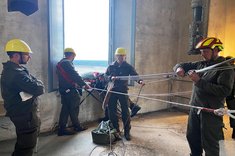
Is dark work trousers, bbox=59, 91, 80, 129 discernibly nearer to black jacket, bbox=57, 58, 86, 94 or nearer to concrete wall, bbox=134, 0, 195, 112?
black jacket, bbox=57, 58, 86, 94

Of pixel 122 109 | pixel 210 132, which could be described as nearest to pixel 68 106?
pixel 122 109

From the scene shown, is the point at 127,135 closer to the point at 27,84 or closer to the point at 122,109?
the point at 122,109

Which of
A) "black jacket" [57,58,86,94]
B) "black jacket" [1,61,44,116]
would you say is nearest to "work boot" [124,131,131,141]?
"black jacket" [57,58,86,94]

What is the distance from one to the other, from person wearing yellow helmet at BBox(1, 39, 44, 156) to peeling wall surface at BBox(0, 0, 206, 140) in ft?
3.84

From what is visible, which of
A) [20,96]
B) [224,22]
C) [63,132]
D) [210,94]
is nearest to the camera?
[210,94]

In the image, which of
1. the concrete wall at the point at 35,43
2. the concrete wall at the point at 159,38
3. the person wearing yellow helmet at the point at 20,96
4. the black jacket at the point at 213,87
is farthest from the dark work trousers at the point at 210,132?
the concrete wall at the point at 159,38

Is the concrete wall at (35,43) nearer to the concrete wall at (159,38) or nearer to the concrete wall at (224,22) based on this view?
the concrete wall at (159,38)

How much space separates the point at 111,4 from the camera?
512cm

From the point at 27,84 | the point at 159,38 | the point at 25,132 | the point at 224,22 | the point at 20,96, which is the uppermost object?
the point at 224,22

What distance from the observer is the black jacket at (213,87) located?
210cm

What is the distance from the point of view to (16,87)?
7.57 feet

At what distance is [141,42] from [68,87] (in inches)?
89.1

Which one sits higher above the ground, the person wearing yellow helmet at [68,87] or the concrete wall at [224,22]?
the concrete wall at [224,22]

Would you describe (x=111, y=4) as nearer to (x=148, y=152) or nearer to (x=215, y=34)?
(x=215, y=34)
